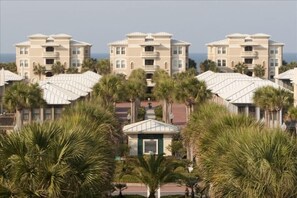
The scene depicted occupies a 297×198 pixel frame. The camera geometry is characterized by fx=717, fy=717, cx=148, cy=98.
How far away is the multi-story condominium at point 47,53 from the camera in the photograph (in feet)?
361

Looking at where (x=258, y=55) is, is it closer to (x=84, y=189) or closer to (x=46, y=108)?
(x=46, y=108)

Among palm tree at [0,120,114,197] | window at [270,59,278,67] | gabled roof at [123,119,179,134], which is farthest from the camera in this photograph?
window at [270,59,278,67]

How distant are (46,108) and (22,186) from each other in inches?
1262

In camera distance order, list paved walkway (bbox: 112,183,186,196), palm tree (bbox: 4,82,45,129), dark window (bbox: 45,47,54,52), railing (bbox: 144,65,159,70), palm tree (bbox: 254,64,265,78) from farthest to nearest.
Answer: dark window (bbox: 45,47,54,52)
palm tree (bbox: 254,64,265,78)
railing (bbox: 144,65,159,70)
palm tree (bbox: 4,82,45,129)
paved walkway (bbox: 112,183,186,196)

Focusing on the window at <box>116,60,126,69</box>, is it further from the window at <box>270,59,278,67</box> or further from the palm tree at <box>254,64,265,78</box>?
the window at <box>270,59,278,67</box>

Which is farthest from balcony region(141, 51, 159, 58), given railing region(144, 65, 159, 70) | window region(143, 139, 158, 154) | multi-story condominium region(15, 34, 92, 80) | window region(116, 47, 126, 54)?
window region(143, 139, 158, 154)

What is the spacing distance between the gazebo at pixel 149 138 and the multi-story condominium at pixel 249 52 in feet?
209

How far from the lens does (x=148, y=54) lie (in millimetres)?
105250

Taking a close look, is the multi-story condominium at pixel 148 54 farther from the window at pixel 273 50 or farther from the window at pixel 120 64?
the window at pixel 273 50

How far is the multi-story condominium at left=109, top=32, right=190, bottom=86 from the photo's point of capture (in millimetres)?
105812

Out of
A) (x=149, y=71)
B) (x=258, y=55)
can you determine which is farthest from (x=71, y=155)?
(x=258, y=55)

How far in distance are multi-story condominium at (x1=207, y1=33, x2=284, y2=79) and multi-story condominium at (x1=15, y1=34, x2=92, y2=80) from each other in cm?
2195

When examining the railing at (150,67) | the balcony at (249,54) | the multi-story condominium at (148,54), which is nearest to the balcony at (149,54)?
the multi-story condominium at (148,54)

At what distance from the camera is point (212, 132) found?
26.8 metres
